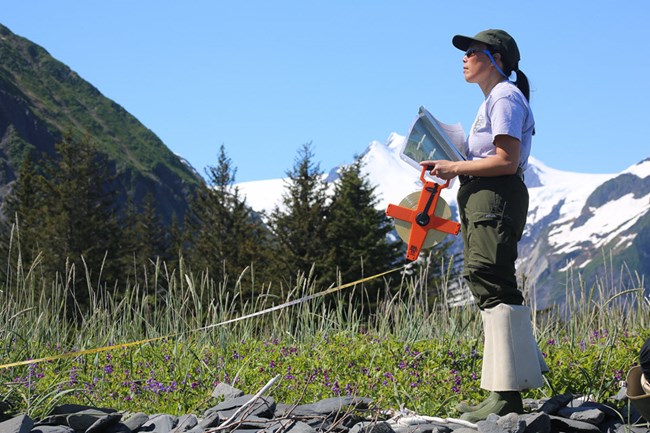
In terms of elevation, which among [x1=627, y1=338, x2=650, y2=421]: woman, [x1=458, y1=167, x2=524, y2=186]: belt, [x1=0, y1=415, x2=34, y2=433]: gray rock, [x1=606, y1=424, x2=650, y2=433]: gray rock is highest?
[x1=458, y1=167, x2=524, y2=186]: belt

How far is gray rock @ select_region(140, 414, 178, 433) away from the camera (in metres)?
3.93

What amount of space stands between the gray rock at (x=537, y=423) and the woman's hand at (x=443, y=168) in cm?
118

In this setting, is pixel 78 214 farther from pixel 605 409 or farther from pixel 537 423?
pixel 537 423

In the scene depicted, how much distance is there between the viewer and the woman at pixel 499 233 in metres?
3.85

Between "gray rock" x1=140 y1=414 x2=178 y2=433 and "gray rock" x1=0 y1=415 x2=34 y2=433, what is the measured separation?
1.84 feet

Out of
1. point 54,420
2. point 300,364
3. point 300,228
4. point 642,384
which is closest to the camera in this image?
point 642,384

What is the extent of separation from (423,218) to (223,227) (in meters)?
40.2

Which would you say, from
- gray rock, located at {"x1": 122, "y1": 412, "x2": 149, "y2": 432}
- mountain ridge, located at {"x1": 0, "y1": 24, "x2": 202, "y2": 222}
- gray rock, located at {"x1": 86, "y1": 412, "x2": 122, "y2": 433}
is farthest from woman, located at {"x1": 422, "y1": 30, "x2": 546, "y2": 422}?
mountain ridge, located at {"x1": 0, "y1": 24, "x2": 202, "y2": 222}

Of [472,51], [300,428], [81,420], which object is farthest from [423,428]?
[472,51]

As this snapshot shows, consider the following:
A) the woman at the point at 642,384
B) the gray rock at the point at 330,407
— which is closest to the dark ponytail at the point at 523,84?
the woman at the point at 642,384

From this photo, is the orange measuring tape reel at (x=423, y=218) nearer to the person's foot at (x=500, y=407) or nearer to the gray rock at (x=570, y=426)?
the person's foot at (x=500, y=407)

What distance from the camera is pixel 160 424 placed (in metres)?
3.97

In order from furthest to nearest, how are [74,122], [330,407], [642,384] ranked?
[74,122] → [330,407] → [642,384]

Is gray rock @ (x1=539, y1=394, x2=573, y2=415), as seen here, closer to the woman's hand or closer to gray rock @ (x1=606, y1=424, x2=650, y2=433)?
gray rock @ (x1=606, y1=424, x2=650, y2=433)
